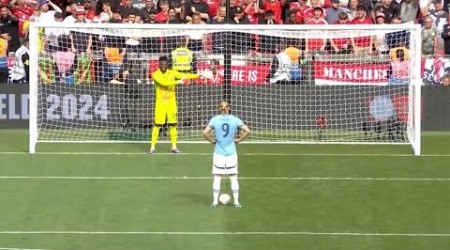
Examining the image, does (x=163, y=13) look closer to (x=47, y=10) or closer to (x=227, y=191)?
(x=47, y=10)

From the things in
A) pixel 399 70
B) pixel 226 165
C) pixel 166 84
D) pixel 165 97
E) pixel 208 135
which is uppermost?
pixel 399 70

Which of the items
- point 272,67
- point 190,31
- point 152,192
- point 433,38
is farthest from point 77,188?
point 433,38

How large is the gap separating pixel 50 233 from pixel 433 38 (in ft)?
Answer: 47.9

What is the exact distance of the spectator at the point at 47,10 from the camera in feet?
93.4

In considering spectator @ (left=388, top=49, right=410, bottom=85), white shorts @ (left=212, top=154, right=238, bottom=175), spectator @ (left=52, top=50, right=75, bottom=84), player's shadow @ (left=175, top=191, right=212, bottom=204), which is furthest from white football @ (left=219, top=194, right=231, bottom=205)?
spectator @ (left=52, top=50, right=75, bottom=84)

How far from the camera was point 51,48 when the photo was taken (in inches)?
1018

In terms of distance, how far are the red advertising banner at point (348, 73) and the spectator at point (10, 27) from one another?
7.63 m

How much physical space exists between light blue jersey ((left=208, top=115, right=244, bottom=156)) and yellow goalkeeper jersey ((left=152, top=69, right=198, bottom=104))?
536 cm

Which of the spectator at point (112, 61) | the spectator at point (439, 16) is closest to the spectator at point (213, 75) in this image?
the spectator at point (112, 61)

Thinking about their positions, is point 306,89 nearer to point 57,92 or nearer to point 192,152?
point 192,152

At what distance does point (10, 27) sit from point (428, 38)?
10.4m

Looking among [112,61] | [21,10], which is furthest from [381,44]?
[21,10]

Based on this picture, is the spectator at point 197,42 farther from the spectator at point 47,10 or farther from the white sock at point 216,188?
the white sock at point 216,188

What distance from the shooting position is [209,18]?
94.0ft
